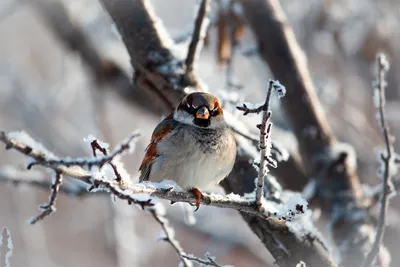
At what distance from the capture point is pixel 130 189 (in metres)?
1.58

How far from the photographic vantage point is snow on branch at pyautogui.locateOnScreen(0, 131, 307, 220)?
1.27 m

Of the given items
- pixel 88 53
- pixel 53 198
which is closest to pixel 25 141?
pixel 53 198

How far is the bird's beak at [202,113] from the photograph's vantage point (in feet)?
8.48

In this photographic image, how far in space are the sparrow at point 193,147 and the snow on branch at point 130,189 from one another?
13.1 inches

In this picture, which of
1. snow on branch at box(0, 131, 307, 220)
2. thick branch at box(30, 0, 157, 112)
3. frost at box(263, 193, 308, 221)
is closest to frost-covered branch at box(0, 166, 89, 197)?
thick branch at box(30, 0, 157, 112)

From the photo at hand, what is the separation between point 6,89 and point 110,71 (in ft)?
6.59


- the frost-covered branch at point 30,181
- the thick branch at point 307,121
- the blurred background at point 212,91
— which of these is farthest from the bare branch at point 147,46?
the thick branch at point 307,121

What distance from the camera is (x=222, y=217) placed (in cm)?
633

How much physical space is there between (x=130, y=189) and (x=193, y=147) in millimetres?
983

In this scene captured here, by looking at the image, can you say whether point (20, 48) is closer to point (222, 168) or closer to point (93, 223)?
point (93, 223)

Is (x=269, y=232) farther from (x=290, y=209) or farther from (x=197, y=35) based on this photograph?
(x=197, y=35)

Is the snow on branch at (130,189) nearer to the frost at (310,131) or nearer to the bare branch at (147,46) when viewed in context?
the bare branch at (147,46)

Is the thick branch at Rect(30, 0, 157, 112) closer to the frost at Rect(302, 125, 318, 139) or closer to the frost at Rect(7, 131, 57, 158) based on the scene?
the frost at Rect(302, 125, 318, 139)

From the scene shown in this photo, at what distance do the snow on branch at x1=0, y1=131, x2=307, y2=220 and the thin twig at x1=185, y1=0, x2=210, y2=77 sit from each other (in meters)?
0.80
